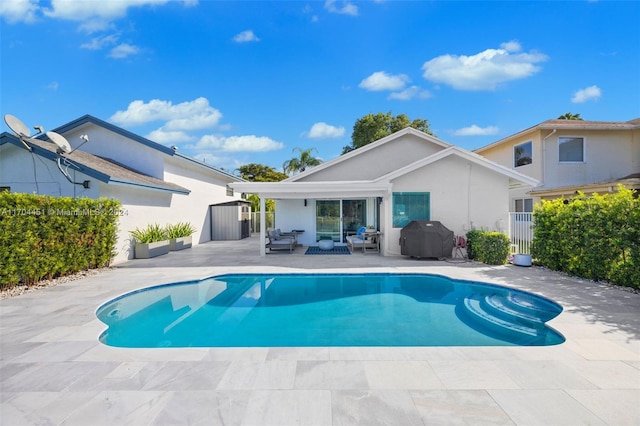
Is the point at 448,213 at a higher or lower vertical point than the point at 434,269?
higher

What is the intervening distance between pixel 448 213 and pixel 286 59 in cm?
1371

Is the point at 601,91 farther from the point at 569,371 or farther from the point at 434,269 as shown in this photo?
the point at 569,371

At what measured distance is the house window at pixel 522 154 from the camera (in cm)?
1941

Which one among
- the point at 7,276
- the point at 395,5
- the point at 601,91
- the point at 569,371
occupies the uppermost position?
the point at 395,5

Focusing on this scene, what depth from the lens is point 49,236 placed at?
28.6ft

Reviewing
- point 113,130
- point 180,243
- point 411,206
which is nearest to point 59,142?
point 113,130

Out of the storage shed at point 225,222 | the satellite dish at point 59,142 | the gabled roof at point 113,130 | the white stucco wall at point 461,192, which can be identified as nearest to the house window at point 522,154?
the white stucco wall at point 461,192

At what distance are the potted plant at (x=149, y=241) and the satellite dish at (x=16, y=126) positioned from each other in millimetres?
5145

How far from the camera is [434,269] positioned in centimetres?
1052

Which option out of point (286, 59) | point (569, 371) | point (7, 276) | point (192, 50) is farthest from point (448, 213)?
point (192, 50)

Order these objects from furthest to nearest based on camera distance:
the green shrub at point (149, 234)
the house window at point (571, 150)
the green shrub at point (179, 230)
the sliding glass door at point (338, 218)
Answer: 1. the house window at point (571, 150)
2. the sliding glass door at point (338, 218)
3. the green shrub at point (179, 230)
4. the green shrub at point (149, 234)

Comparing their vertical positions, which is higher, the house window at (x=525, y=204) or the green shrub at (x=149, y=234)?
the house window at (x=525, y=204)

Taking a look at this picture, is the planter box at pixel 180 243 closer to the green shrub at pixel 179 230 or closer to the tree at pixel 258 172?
the green shrub at pixel 179 230

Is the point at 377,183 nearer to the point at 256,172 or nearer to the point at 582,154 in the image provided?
the point at 582,154
